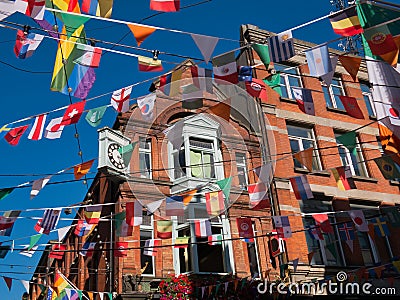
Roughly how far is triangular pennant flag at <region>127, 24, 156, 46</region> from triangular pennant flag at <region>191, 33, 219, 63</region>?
2.18 ft

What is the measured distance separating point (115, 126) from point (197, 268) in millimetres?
6208

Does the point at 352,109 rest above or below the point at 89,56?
below

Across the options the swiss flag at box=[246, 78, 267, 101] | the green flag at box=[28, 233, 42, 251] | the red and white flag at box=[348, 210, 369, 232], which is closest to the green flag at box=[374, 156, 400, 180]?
the red and white flag at box=[348, 210, 369, 232]

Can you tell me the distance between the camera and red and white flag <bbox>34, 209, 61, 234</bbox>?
10.2 metres

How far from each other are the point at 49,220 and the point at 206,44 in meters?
6.22

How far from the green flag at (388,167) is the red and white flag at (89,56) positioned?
700cm

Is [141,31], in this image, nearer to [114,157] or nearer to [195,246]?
[114,157]

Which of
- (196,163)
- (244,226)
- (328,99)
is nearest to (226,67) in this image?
(244,226)

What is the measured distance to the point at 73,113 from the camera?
27.4 feet

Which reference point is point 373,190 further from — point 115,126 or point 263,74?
point 115,126

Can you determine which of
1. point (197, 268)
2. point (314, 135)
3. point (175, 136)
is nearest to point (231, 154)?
point (175, 136)

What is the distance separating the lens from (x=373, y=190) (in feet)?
53.4

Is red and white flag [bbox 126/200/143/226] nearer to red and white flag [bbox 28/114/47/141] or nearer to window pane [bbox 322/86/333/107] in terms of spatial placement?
red and white flag [bbox 28/114/47/141]

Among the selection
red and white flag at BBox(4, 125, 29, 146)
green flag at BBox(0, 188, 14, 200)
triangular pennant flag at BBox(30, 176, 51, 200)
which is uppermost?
red and white flag at BBox(4, 125, 29, 146)
